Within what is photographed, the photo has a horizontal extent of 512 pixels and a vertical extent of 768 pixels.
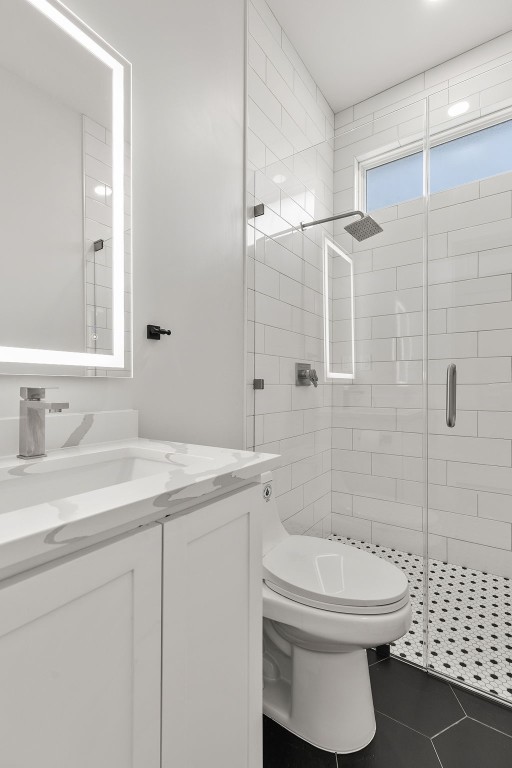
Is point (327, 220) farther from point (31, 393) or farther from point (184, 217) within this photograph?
point (31, 393)

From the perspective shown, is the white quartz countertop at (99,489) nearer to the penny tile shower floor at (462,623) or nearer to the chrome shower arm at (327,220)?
the penny tile shower floor at (462,623)

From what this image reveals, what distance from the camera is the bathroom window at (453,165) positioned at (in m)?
1.91

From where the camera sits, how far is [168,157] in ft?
4.40

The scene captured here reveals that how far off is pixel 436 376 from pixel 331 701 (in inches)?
51.7

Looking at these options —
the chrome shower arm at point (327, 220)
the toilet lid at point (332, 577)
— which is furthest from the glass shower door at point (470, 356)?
the toilet lid at point (332, 577)

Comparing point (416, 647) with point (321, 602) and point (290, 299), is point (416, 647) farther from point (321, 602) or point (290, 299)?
point (290, 299)

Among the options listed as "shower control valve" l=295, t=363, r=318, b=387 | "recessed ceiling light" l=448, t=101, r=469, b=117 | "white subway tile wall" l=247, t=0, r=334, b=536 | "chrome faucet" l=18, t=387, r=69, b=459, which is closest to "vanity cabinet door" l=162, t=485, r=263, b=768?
"chrome faucet" l=18, t=387, r=69, b=459

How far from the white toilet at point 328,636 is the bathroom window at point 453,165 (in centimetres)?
169

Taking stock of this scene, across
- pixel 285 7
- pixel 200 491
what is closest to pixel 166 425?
pixel 200 491

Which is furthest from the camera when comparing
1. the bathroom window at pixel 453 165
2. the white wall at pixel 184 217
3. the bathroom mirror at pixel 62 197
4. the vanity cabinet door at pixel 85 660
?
the bathroom window at pixel 453 165

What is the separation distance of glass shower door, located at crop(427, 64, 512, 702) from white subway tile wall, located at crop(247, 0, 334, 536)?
54cm

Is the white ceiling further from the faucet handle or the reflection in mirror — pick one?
the faucet handle

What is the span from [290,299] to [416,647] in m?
1.59

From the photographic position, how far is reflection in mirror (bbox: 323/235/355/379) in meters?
2.01
